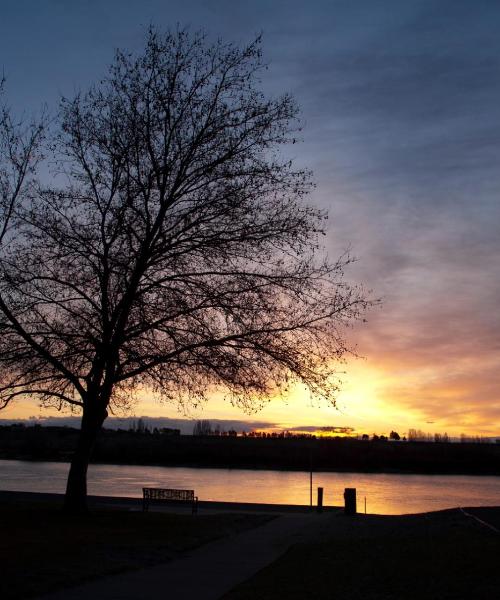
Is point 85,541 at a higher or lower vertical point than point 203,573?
higher

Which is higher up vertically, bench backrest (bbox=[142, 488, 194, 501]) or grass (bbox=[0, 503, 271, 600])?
bench backrest (bbox=[142, 488, 194, 501])

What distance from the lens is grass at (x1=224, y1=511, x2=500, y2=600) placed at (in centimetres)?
1109

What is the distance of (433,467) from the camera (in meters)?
114

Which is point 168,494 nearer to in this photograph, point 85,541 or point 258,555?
point 85,541

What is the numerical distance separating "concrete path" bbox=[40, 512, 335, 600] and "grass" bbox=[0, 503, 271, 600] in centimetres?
39

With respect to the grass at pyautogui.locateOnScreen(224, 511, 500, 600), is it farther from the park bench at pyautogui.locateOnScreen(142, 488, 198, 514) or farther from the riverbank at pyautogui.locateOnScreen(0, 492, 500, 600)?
the park bench at pyautogui.locateOnScreen(142, 488, 198, 514)

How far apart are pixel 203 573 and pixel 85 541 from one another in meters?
4.04

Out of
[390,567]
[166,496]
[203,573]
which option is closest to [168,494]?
[166,496]

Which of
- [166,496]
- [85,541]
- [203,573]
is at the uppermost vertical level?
[166,496]

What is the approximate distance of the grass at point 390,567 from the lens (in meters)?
11.1

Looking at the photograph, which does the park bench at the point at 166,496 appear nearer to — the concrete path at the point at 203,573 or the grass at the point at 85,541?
the grass at the point at 85,541

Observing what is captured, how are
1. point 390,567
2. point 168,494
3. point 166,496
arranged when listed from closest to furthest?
point 390,567, point 166,496, point 168,494

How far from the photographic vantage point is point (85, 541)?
16.1 metres

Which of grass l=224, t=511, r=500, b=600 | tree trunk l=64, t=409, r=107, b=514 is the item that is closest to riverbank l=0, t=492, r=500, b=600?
grass l=224, t=511, r=500, b=600
